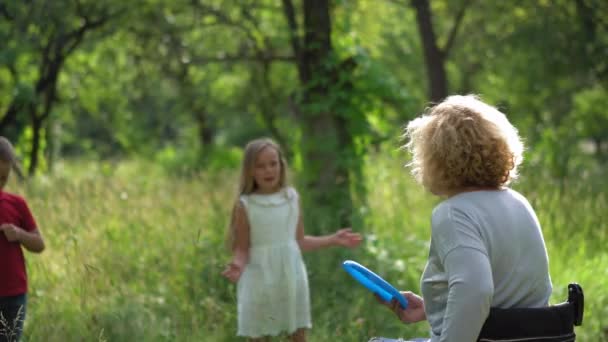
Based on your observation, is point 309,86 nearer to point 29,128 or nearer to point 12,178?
point 12,178

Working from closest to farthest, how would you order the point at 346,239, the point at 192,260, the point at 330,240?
1. the point at 346,239
2. the point at 330,240
3. the point at 192,260

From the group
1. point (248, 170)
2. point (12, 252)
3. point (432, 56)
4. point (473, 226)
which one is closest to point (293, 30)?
point (248, 170)

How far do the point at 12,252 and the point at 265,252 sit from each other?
1.38m

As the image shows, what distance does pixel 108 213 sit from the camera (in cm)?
666

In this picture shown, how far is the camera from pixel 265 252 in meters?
4.36

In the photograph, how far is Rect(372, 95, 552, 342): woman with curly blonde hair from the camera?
2.11 meters

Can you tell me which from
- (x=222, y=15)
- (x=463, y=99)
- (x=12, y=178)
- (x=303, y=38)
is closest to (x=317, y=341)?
(x=463, y=99)

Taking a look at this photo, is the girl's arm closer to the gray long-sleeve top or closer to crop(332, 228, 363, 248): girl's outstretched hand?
crop(332, 228, 363, 248): girl's outstretched hand

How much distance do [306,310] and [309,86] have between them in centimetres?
339

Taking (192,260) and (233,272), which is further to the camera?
(192,260)

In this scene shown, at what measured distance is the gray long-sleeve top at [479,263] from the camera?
6.89 ft

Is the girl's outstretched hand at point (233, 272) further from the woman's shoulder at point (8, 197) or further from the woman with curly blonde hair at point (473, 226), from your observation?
the woman with curly blonde hair at point (473, 226)

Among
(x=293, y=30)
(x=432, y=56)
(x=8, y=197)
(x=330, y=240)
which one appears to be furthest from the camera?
(x=432, y=56)

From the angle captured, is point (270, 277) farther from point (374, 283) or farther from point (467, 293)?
point (467, 293)
